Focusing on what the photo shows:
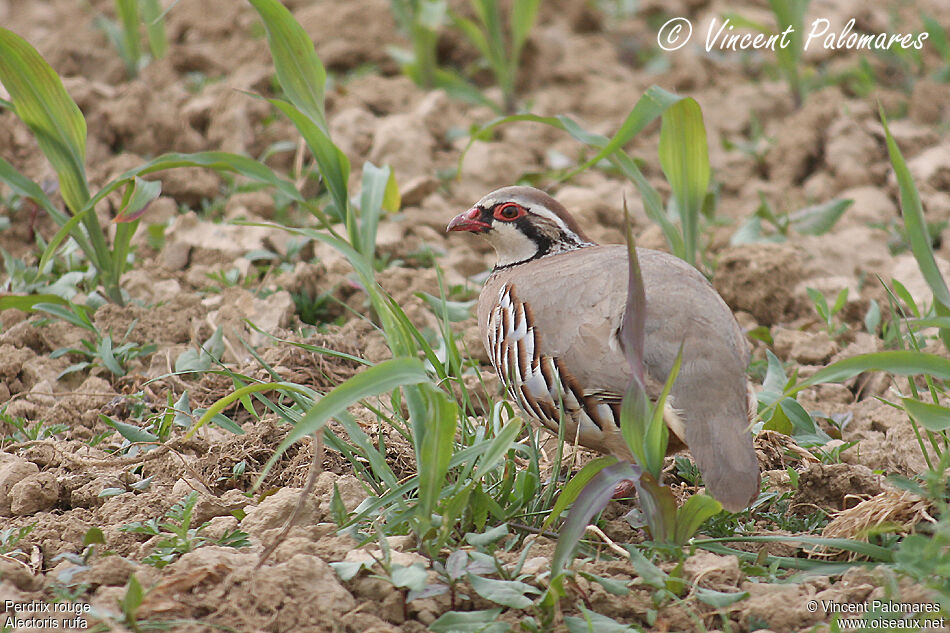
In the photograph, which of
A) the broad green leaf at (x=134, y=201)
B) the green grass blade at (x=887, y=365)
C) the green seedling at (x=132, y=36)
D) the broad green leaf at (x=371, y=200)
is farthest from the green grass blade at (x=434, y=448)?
the green seedling at (x=132, y=36)

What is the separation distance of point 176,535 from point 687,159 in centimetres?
244

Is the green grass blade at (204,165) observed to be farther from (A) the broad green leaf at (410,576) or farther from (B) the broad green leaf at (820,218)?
(B) the broad green leaf at (820,218)

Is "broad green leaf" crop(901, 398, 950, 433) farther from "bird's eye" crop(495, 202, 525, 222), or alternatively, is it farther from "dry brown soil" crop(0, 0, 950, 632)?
"bird's eye" crop(495, 202, 525, 222)

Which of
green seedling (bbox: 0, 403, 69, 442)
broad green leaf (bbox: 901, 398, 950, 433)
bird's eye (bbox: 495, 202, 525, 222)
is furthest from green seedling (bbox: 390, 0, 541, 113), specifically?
broad green leaf (bbox: 901, 398, 950, 433)

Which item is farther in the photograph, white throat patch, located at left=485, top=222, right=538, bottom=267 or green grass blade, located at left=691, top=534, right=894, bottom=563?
white throat patch, located at left=485, top=222, right=538, bottom=267

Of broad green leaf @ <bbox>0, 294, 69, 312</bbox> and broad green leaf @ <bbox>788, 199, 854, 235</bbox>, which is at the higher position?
broad green leaf @ <bbox>788, 199, 854, 235</bbox>

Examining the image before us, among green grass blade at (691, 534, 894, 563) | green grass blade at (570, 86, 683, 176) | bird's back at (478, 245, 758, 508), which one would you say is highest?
green grass blade at (570, 86, 683, 176)

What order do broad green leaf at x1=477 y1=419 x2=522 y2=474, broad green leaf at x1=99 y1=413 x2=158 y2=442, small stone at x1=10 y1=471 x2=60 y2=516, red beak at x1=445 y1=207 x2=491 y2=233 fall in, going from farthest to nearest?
red beak at x1=445 y1=207 x2=491 y2=233, broad green leaf at x1=99 y1=413 x2=158 y2=442, small stone at x1=10 y1=471 x2=60 y2=516, broad green leaf at x1=477 y1=419 x2=522 y2=474

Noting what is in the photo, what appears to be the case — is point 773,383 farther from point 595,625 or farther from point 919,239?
point 595,625

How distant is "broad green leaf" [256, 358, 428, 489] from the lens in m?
2.40

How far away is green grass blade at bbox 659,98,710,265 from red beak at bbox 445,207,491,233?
2.48 ft

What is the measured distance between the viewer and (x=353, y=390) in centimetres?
244

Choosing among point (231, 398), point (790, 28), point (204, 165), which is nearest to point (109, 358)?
point (204, 165)

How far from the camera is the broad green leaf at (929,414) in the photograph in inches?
105
